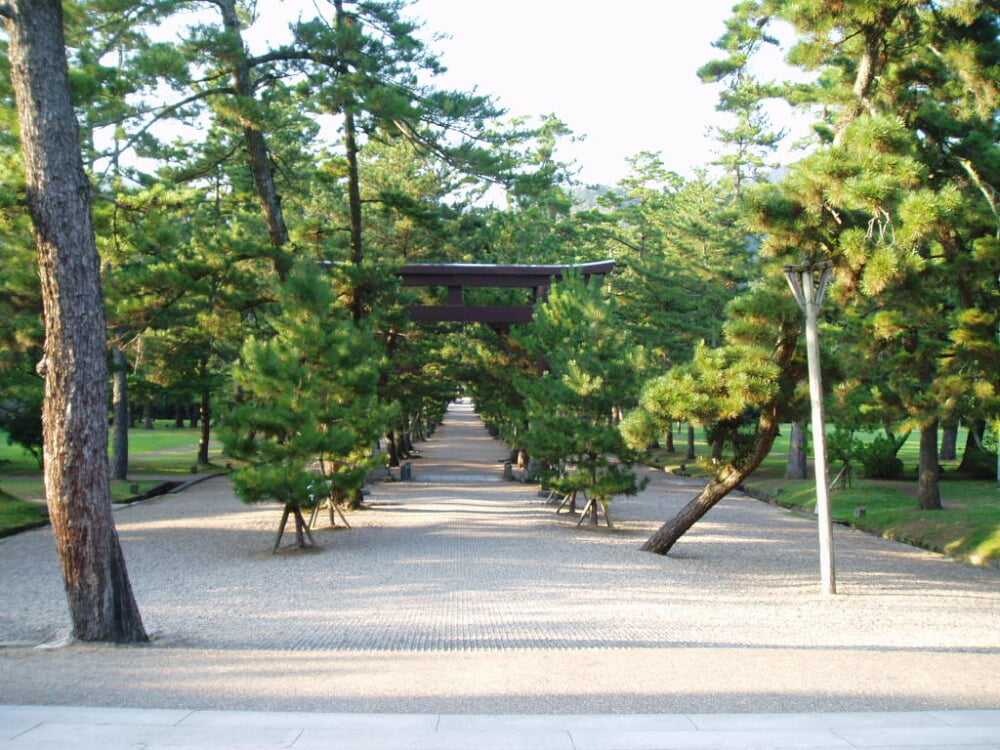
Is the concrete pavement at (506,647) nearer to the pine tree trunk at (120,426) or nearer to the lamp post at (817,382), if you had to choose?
the lamp post at (817,382)

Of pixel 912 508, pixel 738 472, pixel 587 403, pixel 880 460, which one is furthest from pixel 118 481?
pixel 880 460

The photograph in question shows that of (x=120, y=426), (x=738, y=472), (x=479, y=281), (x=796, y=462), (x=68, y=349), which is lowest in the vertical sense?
(x=796, y=462)

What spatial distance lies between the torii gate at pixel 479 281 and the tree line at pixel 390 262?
4.92 ft

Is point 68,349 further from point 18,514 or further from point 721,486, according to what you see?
point 18,514

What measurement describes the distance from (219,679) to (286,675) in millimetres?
423

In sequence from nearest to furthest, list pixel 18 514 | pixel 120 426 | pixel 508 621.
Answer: pixel 508 621, pixel 18 514, pixel 120 426

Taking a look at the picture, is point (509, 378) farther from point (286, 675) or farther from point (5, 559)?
point (286, 675)

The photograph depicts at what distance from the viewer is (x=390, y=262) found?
69.7 feet

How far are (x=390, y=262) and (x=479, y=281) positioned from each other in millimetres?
3093

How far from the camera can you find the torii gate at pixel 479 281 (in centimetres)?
2317

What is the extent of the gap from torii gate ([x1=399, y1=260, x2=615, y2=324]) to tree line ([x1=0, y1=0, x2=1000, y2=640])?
1499 mm

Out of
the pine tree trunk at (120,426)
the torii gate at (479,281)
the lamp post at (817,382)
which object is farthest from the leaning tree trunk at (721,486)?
the pine tree trunk at (120,426)

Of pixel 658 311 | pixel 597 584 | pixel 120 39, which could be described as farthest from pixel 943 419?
pixel 658 311

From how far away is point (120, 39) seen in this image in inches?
527
